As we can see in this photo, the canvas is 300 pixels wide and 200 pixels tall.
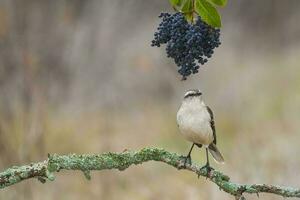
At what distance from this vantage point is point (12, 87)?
26.5ft

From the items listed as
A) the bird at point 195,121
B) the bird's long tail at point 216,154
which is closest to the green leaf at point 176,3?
the bird at point 195,121

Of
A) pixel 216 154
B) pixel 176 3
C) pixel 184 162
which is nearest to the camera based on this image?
pixel 176 3

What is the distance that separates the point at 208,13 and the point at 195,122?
1.59ft

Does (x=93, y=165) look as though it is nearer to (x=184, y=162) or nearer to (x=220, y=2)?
(x=184, y=162)

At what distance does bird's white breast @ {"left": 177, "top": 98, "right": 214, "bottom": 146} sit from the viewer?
2.43m

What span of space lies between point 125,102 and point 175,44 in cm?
888

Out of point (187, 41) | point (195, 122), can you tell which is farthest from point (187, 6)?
point (195, 122)

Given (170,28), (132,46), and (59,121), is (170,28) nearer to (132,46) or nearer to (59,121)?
(59,121)

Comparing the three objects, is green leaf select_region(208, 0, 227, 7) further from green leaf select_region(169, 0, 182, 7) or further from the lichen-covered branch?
the lichen-covered branch

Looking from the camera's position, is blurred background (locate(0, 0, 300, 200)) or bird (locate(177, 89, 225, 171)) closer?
bird (locate(177, 89, 225, 171))

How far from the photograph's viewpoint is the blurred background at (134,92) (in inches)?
264

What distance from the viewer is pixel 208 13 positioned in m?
2.06

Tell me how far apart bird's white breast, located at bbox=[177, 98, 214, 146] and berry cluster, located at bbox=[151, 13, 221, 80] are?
1.33 feet

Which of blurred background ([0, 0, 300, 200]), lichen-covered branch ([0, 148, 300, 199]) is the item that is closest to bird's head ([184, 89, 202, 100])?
lichen-covered branch ([0, 148, 300, 199])
